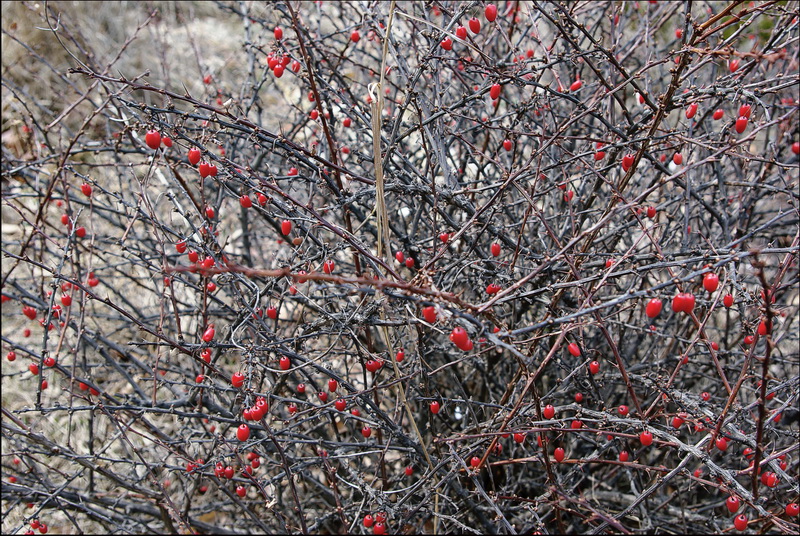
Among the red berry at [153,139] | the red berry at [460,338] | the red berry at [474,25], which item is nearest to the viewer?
the red berry at [460,338]

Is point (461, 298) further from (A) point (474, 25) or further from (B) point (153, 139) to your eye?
(B) point (153, 139)

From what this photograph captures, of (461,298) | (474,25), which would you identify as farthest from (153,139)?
(461,298)

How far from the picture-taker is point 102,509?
321 cm

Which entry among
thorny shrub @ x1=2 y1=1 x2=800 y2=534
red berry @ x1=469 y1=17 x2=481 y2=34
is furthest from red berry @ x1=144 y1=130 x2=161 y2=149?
red berry @ x1=469 y1=17 x2=481 y2=34

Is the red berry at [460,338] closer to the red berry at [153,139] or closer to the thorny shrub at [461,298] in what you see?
the thorny shrub at [461,298]

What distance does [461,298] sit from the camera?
254 centimetres

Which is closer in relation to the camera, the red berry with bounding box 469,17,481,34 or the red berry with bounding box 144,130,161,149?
the red berry with bounding box 144,130,161,149

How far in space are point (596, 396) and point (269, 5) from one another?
214 cm

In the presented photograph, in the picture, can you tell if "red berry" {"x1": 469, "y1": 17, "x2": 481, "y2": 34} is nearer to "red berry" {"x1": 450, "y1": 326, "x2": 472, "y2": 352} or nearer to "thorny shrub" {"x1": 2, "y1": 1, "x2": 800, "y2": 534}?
"thorny shrub" {"x1": 2, "y1": 1, "x2": 800, "y2": 534}

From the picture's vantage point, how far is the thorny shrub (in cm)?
191

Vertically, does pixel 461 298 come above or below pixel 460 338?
above

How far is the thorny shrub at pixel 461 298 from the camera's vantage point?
1.91 metres

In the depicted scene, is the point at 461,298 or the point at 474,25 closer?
the point at 474,25

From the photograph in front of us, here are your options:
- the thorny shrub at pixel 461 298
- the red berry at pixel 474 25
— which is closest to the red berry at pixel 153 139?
the thorny shrub at pixel 461 298
